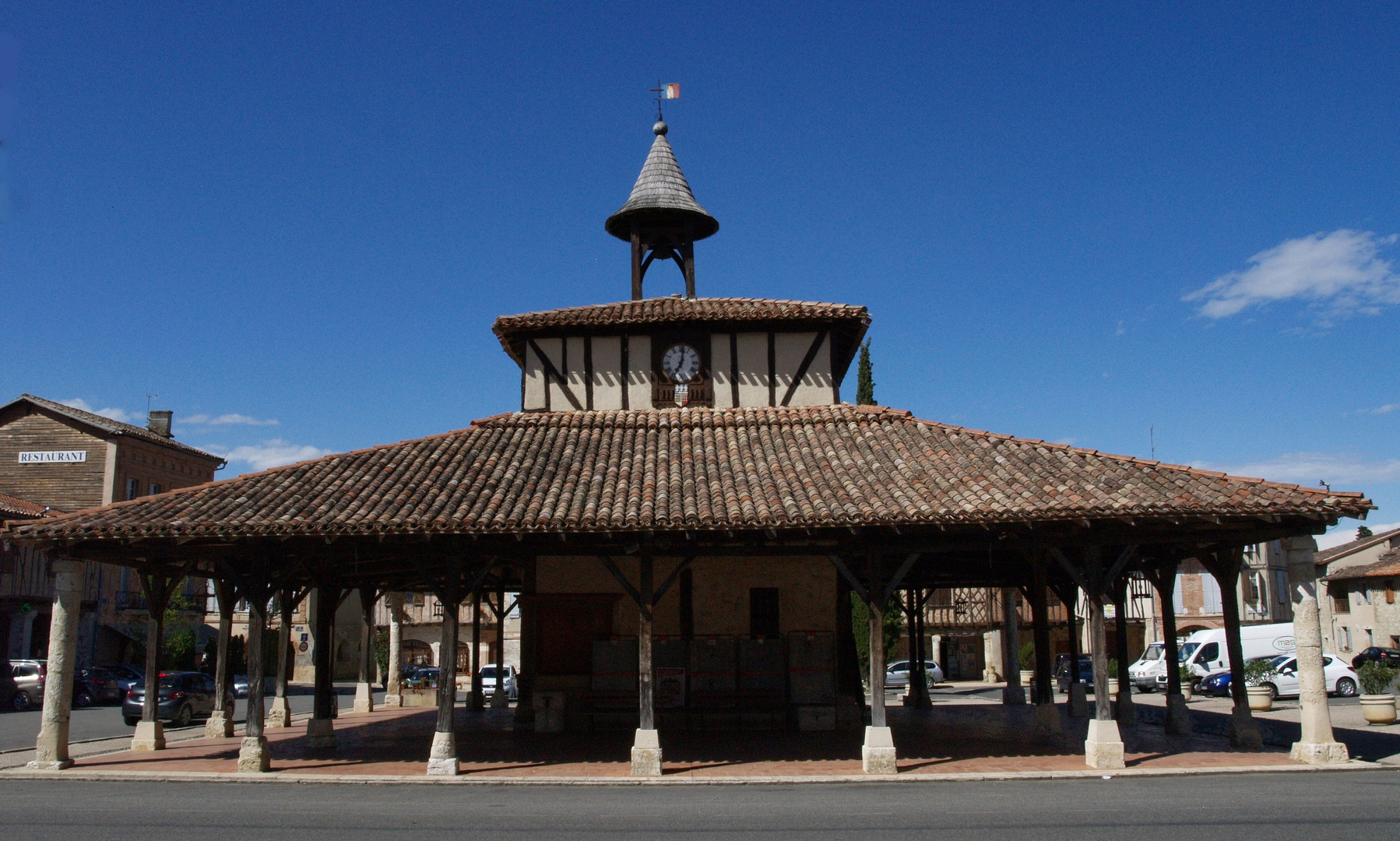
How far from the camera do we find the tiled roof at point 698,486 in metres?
13.1

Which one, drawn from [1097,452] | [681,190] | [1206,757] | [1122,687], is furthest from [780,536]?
[681,190]

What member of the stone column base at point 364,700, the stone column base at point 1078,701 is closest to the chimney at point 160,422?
the stone column base at point 364,700

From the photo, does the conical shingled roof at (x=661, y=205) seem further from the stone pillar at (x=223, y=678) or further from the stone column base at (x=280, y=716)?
the stone column base at (x=280, y=716)

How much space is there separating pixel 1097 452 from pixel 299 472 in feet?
41.5

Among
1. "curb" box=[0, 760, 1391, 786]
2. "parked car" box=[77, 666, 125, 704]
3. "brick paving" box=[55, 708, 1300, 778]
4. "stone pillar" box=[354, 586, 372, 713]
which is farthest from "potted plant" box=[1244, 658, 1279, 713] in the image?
"parked car" box=[77, 666, 125, 704]

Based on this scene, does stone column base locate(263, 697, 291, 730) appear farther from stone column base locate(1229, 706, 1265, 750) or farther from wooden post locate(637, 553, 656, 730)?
stone column base locate(1229, 706, 1265, 750)

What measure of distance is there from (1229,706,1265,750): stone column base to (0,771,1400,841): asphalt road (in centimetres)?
201

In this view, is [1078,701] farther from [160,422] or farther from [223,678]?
[160,422]

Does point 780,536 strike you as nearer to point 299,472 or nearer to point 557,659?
point 557,659

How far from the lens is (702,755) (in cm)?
1517

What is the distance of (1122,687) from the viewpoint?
19.5m

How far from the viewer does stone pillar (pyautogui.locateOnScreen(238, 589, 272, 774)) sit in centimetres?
1399

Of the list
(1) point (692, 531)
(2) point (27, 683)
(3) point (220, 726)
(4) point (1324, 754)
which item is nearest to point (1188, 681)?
(4) point (1324, 754)

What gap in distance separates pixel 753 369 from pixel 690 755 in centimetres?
838
